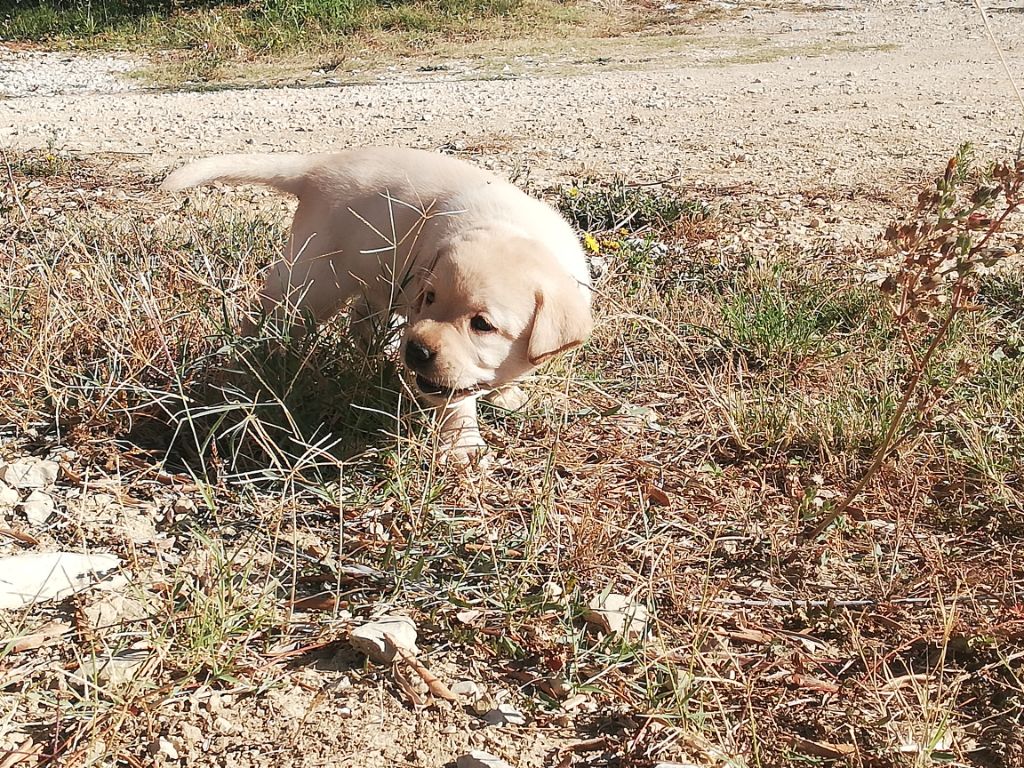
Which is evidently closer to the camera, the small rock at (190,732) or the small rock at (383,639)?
the small rock at (190,732)

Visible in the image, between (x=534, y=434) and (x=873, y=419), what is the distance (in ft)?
3.15

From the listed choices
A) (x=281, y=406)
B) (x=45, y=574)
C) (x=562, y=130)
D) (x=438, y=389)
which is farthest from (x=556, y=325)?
(x=562, y=130)

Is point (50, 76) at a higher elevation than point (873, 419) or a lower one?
higher

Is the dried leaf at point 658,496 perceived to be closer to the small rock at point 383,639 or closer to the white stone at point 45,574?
the small rock at point 383,639

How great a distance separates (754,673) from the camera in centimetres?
201

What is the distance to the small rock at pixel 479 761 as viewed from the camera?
5.49 ft

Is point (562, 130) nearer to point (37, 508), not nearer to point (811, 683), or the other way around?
point (37, 508)

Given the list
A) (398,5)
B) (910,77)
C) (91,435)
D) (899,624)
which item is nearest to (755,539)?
(899,624)

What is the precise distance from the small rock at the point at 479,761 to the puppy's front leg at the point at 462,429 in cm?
97

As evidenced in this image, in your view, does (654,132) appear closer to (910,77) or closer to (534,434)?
(910,77)

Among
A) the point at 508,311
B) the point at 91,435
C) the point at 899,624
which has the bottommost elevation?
the point at 899,624

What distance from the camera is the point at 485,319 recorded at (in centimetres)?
256

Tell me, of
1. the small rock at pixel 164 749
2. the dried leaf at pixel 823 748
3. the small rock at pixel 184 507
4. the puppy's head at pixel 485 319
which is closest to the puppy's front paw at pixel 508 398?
the puppy's head at pixel 485 319

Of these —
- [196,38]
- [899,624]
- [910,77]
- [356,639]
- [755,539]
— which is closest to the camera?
[356,639]
